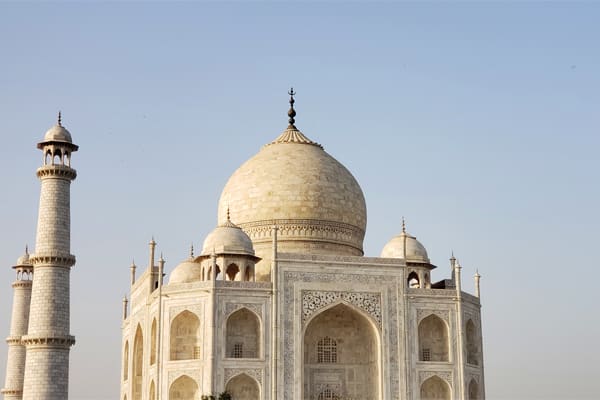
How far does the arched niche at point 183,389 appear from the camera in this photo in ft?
81.8

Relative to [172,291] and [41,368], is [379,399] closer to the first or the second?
[172,291]

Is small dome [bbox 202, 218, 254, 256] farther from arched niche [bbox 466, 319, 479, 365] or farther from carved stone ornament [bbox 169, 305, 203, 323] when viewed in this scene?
arched niche [bbox 466, 319, 479, 365]

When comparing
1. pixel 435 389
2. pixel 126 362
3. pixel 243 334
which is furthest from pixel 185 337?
pixel 435 389

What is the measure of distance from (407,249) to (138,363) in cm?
906

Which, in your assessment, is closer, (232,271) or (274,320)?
(274,320)

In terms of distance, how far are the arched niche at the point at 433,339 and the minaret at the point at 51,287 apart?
382 inches

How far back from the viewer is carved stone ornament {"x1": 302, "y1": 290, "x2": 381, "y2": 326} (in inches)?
1014

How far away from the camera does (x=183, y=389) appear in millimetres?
25094

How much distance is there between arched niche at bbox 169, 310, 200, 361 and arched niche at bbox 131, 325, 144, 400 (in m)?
3.55

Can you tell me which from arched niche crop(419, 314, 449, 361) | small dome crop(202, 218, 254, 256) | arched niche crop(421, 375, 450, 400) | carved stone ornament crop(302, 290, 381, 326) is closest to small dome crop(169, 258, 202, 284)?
small dome crop(202, 218, 254, 256)

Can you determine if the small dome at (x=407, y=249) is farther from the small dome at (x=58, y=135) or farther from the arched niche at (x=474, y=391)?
the small dome at (x=58, y=135)

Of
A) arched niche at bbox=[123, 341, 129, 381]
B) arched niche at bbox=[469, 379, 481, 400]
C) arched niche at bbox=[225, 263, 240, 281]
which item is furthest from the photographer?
arched niche at bbox=[123, 341, 129, 381]

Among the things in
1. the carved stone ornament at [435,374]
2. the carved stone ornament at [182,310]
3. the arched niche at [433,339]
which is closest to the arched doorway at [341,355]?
the carved stone ornament at [435,374]

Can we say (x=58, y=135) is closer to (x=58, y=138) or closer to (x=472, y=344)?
(x=58, y=138)
